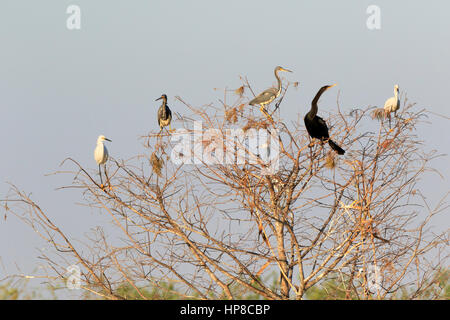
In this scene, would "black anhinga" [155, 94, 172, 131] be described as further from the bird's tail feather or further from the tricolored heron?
the bird's tail feather

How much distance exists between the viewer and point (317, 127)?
7.44 metres

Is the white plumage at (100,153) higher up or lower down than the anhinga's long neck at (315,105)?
lower down

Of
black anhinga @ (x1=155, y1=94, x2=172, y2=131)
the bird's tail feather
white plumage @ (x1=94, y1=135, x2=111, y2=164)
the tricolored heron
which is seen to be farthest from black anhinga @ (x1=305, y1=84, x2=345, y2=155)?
black anhinga @ (x1=155, y1=94, x2=172, y2=131)

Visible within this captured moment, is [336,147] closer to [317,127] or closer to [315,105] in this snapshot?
[317,127]

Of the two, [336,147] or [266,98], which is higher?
[266,98]

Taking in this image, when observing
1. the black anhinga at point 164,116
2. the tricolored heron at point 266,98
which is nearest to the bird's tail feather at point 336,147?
the tricolored heron at point 266,98

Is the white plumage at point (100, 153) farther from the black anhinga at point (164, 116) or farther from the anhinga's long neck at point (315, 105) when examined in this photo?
the anhinga's long neck at point (315, 105)

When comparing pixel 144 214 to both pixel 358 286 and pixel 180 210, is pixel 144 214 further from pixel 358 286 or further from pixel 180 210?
pixel 358 286

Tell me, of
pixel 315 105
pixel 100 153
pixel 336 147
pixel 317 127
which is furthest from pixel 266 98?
pixel 100 153

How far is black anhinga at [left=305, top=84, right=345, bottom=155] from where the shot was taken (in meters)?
6.92

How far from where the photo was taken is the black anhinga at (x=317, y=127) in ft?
22.7

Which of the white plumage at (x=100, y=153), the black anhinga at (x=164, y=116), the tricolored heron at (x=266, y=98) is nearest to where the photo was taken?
the tricolored heron at (x=266, y=98)
